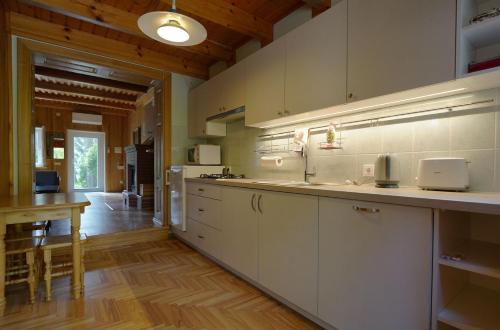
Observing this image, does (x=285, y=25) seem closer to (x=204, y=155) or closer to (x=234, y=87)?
(x=234, y=87)

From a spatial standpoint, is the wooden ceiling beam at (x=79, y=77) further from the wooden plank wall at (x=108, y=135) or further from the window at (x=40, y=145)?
the wooden plank wall at (x=108, y=135)

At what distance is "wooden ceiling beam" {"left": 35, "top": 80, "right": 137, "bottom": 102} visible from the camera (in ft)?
19.0

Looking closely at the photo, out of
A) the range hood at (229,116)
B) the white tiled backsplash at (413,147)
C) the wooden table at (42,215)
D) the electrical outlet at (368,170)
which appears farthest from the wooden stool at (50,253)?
the electrical outlet at (368,170)

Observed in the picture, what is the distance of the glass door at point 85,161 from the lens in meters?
7.99

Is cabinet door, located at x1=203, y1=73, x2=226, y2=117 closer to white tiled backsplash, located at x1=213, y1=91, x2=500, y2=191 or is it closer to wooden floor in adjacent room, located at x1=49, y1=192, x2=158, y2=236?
white tiled backsplash, located at x1=213, y1=91, x2=500, y2=191

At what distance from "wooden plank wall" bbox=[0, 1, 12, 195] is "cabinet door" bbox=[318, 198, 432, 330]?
3087mm

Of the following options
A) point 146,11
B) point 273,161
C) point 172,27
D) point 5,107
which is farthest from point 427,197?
point 5,107

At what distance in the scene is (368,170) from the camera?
1.85 m

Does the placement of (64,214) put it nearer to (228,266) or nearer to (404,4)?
(228,266)

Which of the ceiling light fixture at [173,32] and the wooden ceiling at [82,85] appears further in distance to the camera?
the wooden ceiling at [82,85]

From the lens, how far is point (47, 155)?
758 centimetres

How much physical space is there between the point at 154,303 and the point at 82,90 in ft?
20.5

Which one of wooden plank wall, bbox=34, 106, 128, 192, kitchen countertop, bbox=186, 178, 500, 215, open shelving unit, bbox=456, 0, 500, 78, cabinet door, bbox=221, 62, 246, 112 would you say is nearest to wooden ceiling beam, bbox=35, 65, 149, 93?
cabinet door, bbox=221, 62, 246, 112

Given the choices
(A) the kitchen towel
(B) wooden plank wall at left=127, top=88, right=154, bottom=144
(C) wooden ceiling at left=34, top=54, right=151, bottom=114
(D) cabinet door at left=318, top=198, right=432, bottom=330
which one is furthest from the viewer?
(B) wooden plank wall at left=127, top=88, right=154, bottom=144
